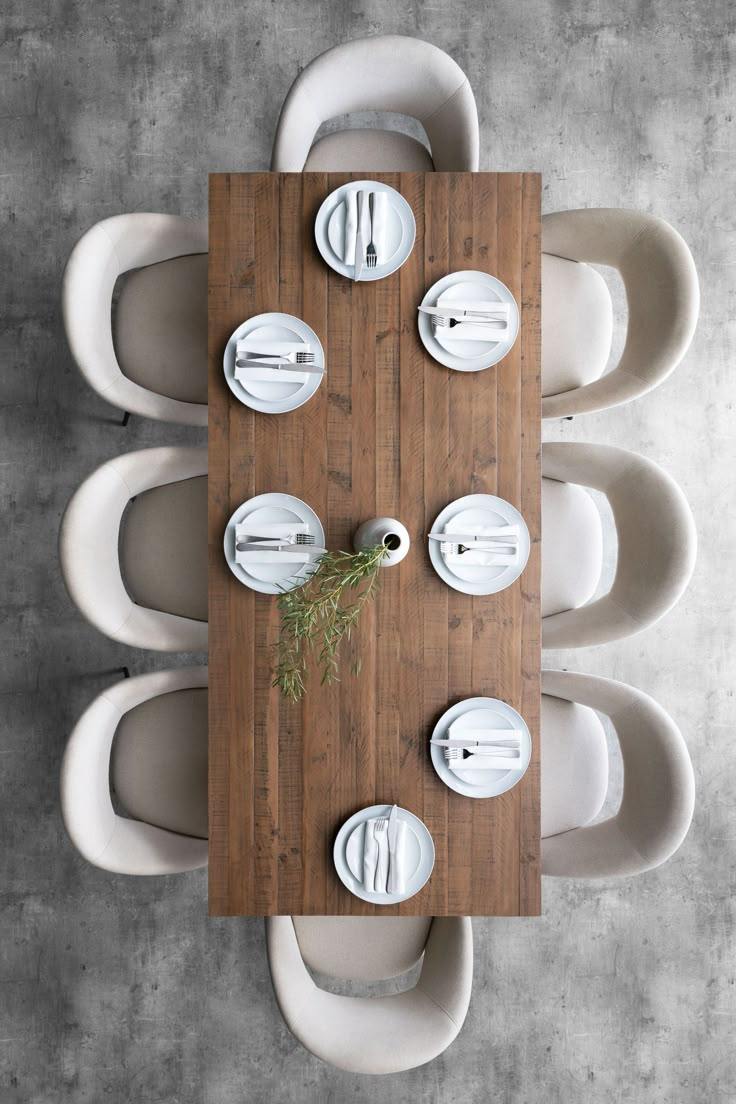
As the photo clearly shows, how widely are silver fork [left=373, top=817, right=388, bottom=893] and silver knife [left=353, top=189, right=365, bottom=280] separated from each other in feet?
4.36

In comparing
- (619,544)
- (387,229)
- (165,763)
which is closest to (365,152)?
(387,229)

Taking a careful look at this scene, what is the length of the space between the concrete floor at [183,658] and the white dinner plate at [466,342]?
0.92 m

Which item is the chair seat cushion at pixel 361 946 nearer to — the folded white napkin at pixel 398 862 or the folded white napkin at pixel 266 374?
Result: the folded white napkin at pixel 398 862

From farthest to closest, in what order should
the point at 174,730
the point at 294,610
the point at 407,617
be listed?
the point at 174,730 → the point at 407,617 → the point at 294,610

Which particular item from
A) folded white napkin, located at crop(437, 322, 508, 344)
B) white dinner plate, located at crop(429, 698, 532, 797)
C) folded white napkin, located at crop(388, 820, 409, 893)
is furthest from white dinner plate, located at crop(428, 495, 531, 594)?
folded white napkin, located at crop(388, 820, 409, 893)

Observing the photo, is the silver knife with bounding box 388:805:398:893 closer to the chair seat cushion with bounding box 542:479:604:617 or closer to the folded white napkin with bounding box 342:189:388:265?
the chair seat cushion with bounding box 542:479:604:617

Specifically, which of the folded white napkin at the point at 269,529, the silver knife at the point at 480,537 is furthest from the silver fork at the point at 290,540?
the silver knife at the point at 480,537

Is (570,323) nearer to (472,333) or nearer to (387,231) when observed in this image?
(472,333)

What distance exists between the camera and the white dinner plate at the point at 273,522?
5.84 ft

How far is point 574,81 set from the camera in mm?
2604

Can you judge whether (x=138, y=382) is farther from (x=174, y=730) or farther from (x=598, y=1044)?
(x=598, y=1044)

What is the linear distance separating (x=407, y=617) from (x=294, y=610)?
0.95 ft

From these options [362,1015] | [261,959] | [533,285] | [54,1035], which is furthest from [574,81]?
[54,1035]

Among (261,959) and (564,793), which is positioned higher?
(564,793)
